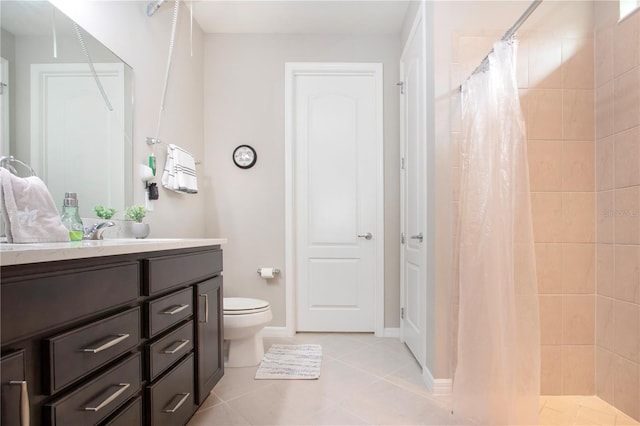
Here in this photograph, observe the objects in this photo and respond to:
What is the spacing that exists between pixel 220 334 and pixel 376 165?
1.88 meters

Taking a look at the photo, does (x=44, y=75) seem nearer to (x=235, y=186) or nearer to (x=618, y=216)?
(x=235, y=186)

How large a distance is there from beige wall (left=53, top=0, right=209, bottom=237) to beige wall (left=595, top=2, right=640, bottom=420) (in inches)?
98.5

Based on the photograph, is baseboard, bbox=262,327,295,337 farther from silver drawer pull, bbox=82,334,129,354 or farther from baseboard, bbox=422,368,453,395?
silver drawer pull, bbox=82,334,129,354

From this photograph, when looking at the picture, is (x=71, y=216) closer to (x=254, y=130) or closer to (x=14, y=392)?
(x=14, y=392)

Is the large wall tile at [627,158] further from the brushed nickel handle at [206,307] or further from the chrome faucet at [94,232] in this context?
the chrome faucet at [94,232]

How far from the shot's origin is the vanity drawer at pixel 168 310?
49.2 inches

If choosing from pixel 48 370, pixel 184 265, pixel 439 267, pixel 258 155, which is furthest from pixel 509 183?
pixel 258 155

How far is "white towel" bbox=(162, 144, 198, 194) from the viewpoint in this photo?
2424mm

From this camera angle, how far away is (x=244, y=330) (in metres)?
2.39

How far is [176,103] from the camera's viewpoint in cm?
264

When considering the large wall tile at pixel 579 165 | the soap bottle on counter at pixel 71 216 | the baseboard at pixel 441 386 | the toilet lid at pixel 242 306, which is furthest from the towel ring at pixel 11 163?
the large wall tile at pixel 579 165

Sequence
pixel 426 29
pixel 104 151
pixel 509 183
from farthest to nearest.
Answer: pixel 426 29 < pixel 104 151 < pixel 509 183

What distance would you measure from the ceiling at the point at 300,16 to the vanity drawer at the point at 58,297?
2.40 m

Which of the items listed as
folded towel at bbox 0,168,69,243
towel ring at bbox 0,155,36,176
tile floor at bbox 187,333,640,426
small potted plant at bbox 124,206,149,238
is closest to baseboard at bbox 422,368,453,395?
tile floor at bbox 187,333,640,426
